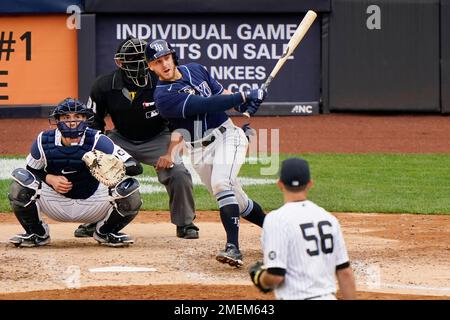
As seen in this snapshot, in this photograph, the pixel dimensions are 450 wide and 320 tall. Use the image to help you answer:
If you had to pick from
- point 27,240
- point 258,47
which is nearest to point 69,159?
point 27,240

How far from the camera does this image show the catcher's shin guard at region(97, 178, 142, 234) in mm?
9000

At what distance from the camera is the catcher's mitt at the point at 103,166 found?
863cm

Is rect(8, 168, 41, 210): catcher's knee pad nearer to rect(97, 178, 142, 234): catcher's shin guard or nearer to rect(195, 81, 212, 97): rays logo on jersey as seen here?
rect(97, 178, 142, 234): catcher's shin guard

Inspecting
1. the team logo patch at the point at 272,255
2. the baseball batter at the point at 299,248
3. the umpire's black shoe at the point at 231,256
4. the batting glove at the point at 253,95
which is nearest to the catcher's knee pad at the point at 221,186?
the umpire's black shoe at the point at 231,256

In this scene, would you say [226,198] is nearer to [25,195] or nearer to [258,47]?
[25,195]

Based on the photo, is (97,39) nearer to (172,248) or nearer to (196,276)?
(172,248)

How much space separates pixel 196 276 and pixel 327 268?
2711 mm

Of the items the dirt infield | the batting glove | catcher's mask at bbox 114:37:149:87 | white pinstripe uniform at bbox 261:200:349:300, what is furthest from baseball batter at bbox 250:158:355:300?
catcher's mask at bbox 114:37:149:87

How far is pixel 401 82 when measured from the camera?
18156 millimetres

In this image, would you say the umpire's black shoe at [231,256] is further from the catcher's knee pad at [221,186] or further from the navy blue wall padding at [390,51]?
the navy blue wall padding at [390,51]

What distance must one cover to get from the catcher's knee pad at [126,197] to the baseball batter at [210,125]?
62 cm

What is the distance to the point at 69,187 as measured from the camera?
8.84 m
